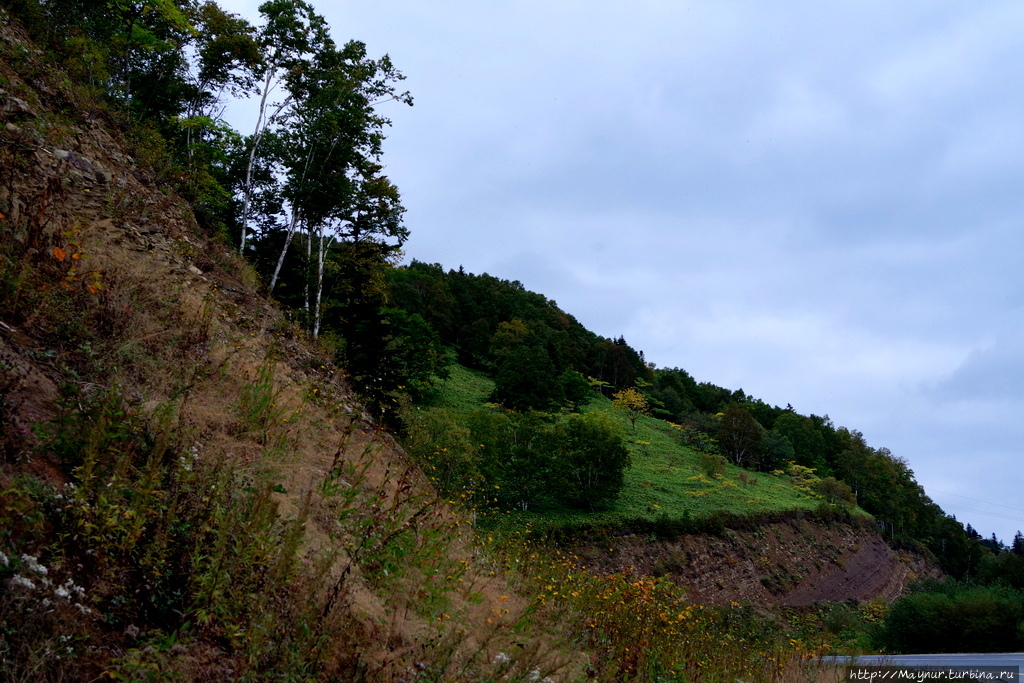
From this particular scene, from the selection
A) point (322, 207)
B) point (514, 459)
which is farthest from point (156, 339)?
point (514, 459)

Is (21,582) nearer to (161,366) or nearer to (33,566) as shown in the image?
(33,566)

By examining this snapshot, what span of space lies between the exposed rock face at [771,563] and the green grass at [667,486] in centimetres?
155

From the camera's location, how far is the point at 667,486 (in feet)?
130

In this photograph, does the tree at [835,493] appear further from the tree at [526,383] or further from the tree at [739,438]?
the tree at [526,383]

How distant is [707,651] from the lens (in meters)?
5.98

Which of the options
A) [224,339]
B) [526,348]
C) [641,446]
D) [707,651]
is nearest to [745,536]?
[641,446]

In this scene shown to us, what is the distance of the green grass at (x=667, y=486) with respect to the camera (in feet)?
108

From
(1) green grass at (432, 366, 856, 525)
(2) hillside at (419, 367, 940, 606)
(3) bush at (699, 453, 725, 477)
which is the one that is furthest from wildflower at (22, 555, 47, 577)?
(3) bush at (699, 453, 725, 477)

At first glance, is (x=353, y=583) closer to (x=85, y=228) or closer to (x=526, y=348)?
(x=85, y=228)

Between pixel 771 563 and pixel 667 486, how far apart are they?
24.9ft

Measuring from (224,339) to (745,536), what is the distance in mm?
37356

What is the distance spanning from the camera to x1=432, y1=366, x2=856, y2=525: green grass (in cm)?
3306

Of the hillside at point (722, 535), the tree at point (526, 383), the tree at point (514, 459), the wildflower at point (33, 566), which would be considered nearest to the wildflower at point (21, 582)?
the wildflower at point (33, 566)

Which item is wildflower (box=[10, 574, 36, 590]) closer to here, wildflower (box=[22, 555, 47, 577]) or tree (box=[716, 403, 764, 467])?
wildflower (box=[22, 555, 47, 577])
